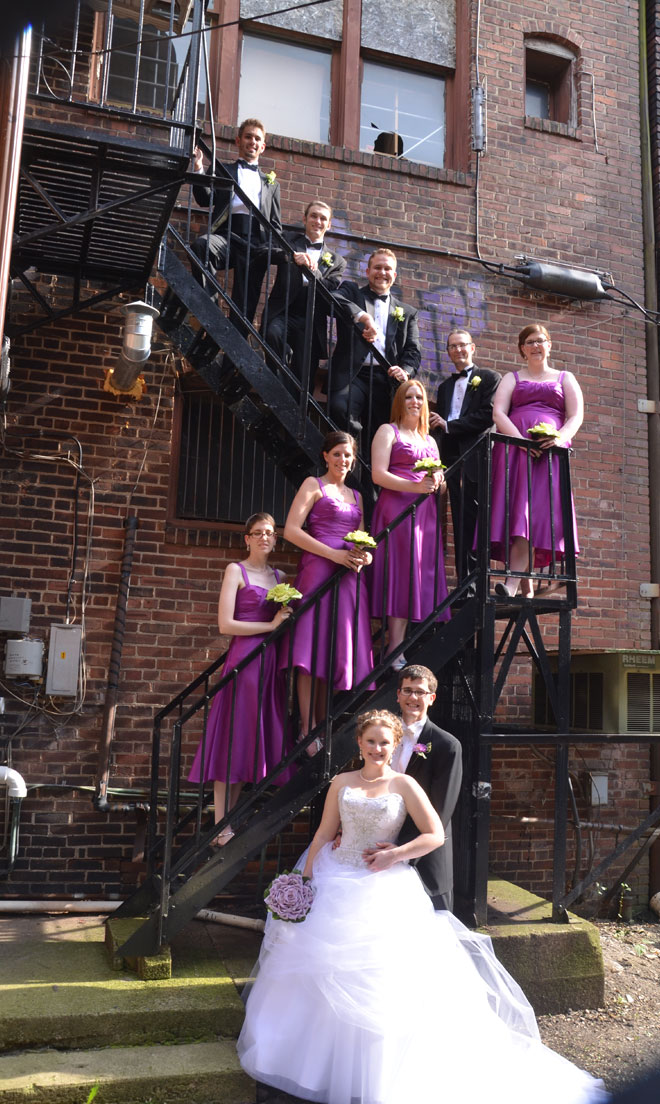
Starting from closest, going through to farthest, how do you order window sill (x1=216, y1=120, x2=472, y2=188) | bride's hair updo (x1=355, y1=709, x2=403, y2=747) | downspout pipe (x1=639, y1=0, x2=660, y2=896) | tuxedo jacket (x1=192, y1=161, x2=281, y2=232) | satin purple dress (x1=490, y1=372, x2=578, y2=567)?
1. bride's hair updo (x1=355, y1=709, x2=403, y2=747)
2. satin purple dress (x1=490, y1=372, x2=578, y2=567)
3. tuxedo jacket (x1=192, y1=161, x2=281, y2=232)
4. window sill (x1=216, y1=120, x2=472, y2=188)
5. downspout pipe (x1=639, y1=0, x2=660, y2=896)

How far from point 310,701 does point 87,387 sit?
296cm

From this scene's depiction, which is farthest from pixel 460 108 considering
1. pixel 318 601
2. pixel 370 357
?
pixel 318 601

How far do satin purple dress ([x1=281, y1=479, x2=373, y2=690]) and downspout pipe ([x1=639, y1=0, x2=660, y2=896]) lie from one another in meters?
3.50

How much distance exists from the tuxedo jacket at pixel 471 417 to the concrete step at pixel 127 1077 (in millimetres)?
3517

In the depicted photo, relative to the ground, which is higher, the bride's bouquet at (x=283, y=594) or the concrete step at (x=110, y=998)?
the bride's bouquet at (x=283, y=594)

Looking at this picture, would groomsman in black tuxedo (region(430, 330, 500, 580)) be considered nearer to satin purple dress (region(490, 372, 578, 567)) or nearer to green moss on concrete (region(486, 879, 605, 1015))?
satin purple dress (region(490, 372, 578, 567))

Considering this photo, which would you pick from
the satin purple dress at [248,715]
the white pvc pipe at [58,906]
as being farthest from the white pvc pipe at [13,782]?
the satin purple dress at [248,715]

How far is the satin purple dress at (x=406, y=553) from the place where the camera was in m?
5.05

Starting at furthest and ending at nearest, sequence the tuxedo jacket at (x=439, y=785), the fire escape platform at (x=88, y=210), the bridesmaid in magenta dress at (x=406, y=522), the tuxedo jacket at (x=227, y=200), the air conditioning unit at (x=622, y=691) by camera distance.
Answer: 1. the air conditioning unit at (x=622, y=691)
2. the tuxedo jacket at (x=227, y=200)
3. the bridesmaid in magenta dress at (x=406, y=522)
4. the fire escape platform at (x=88, y=210)
5. the tuxedo jacket at (x=439, y=785)

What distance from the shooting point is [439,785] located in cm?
444

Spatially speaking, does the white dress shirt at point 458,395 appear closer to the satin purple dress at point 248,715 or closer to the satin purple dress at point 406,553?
the satin purple dress at point 406,553

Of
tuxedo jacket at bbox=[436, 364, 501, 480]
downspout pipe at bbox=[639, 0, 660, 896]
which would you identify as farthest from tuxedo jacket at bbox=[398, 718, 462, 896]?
downspout pipe at bbox=[639, 0, 660, 896]

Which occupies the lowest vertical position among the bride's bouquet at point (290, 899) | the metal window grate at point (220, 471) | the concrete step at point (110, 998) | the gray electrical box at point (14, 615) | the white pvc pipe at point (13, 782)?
the concrete step at point (110, 998)

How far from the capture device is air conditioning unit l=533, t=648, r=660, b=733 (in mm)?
6477
